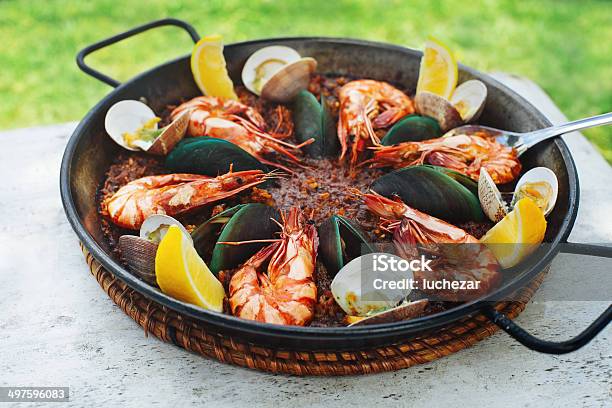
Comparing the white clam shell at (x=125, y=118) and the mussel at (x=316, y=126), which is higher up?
the mussel at (x=316, y=126)

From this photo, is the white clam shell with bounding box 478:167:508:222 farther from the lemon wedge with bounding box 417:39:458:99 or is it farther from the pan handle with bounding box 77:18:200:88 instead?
the pan handle with bounding box 77:18:200:88

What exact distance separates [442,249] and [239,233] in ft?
2.26

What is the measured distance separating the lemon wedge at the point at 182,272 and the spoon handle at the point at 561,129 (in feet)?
4.71

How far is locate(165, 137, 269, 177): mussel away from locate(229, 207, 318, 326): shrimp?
355 mm

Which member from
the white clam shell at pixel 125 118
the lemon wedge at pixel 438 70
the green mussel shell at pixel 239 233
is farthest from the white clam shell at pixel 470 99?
the white clam shell at pixel 125 118

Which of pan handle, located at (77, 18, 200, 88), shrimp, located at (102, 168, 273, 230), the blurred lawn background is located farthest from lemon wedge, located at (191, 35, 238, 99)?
the blurred lawn background

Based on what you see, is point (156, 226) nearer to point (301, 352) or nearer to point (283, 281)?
point (283, 281)

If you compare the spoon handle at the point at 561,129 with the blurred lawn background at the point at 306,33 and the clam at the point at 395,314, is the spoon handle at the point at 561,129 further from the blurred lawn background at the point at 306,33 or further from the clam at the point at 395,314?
the blurred lawn background at the point at 306,33

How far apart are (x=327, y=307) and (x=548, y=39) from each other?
4749 mm

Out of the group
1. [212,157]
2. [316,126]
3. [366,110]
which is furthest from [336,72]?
[212,157]

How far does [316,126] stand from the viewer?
2682mm

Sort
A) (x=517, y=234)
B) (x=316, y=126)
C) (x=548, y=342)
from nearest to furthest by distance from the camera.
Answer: (x=548, y=342) < (x=517, y=234) < (x=316, y=126)

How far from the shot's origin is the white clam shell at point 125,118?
263cm

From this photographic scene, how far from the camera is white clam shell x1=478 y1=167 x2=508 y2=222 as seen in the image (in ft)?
7.30
